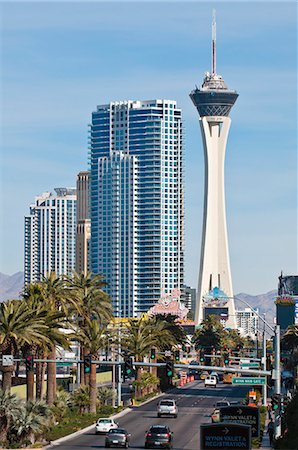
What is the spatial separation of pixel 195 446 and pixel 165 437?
2.36 meters

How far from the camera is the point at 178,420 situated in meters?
97.3

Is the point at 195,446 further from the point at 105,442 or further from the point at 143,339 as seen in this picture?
the point at 143,339

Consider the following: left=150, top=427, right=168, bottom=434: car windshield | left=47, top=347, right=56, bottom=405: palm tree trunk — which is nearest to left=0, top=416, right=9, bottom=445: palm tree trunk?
left=150, top=427, right=168, bottom=434: car windshield

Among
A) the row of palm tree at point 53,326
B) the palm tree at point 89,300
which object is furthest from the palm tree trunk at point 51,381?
the palm tree at point 89,300

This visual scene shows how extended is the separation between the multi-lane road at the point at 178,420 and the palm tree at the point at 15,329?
725cm

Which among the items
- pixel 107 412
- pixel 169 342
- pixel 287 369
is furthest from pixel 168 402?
pixel 287 369

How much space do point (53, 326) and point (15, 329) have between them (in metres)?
6.09

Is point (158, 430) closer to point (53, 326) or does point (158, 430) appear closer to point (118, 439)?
point (118, 439)

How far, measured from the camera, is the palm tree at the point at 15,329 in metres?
83.6

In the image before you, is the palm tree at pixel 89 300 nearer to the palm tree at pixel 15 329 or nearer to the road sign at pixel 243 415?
the palm tree at pixel 15 329

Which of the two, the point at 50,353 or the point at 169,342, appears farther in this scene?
the point at 169,342

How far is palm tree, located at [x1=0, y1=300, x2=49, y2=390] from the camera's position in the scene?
83562 millimetres

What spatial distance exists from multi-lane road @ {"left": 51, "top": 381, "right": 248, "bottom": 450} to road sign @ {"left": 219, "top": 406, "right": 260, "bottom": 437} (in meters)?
2.60

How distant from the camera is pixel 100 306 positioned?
364 feet
